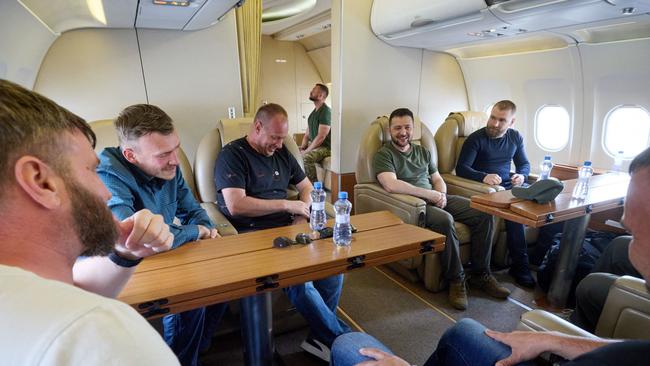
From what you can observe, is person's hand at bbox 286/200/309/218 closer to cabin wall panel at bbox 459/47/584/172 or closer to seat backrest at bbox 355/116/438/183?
seat backrest at bbox 355/116/438/183

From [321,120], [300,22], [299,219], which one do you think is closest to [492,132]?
[299,219]

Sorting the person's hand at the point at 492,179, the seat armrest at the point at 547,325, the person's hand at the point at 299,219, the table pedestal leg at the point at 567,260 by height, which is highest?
the person's hand at the point at 492,179

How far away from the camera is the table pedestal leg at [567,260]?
2660mm

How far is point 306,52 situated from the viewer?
29.4 ft

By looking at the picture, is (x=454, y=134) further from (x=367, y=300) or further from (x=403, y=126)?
(x=367, y=300)

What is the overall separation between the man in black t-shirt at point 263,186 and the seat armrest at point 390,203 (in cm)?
86

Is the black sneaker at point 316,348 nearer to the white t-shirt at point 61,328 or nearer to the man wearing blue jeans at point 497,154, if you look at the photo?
the white t-shirt at point 61,328

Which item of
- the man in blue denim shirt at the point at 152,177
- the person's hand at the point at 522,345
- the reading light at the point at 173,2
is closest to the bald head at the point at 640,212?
the person's hand at the point at 522,345

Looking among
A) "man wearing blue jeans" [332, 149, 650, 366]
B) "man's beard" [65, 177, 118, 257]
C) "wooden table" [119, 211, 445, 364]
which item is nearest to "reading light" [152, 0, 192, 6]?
"wooden table" [119, 211, 445, 364]

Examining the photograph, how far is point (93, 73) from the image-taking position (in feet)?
9.79

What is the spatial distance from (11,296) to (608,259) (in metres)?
3.08

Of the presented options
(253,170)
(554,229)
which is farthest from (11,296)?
(554,229)

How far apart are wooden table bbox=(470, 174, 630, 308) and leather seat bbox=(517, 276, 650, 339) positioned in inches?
26.9

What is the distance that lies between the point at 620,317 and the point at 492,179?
1.99 m
